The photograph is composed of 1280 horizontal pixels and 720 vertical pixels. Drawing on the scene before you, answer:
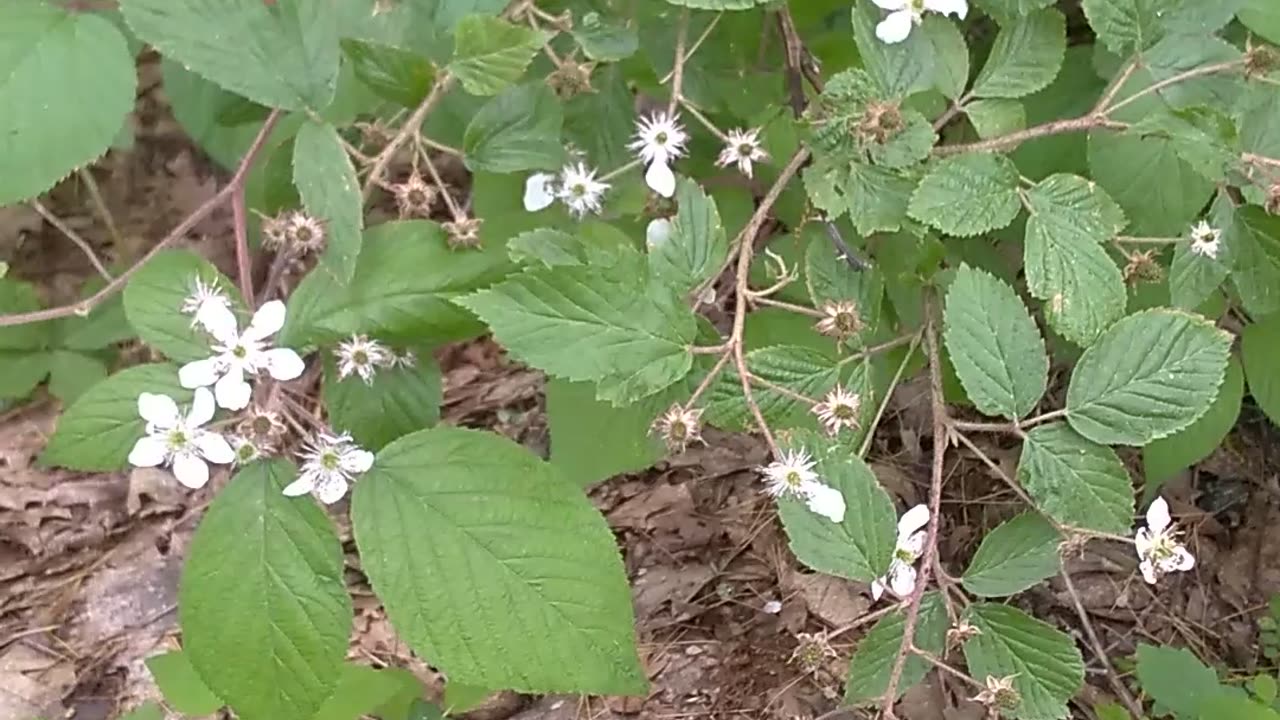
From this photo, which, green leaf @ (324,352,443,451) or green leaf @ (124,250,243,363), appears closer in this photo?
green leaf @ (124,250,243,363)

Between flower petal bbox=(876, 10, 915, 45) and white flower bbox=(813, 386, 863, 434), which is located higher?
flower petal bbox=(876, 10, 915, 45)

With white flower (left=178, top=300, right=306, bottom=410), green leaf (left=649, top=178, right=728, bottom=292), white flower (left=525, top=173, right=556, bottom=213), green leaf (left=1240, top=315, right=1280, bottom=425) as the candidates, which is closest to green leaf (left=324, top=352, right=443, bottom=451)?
white flower (left=178, top=300, right=306, bottom=410)

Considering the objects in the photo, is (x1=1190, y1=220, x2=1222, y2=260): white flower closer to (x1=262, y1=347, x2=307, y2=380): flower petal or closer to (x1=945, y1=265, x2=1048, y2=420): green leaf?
(x1=945, y1=265, x2=1048, y2=420): green leaf

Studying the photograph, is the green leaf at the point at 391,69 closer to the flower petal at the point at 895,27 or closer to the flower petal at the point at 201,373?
the flower petal at the point at 201,373

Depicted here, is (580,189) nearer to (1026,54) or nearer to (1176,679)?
(1026,54)

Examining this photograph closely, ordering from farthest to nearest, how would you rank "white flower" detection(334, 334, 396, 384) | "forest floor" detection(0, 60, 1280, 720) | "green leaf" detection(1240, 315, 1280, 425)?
"forest floor" detection(0, 60, 1280, 720) → "green leaf" detection(1240, 315, 1280, 425) → "white flower" detection(334, 334, 396, 384)

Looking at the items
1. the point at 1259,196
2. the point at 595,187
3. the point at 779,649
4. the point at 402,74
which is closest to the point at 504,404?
the point at 779,649

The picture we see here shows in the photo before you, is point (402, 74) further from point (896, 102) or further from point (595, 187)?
point (896, 102)

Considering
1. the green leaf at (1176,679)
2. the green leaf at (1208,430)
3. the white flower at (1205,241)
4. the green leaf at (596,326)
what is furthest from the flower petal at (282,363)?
the green leaf at (1176,679)
